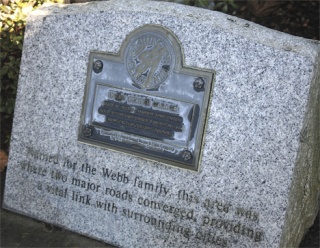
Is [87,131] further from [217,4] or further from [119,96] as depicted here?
[217,4]

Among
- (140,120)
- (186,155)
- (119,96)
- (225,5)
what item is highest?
(225,5)

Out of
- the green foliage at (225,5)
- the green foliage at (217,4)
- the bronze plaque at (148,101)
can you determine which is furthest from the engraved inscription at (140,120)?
the green foliage at (225,5)

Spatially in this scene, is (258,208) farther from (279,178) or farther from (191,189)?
(191,189)

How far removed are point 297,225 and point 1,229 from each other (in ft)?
6.34

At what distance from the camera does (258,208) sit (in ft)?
8.93

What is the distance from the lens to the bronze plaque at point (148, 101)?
2.84 m

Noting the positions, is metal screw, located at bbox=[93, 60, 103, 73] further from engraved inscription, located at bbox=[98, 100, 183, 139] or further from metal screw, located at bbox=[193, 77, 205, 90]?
metal screw, located at bbox=[193, 77, 205, 90]

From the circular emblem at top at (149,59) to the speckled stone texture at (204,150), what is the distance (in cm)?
9

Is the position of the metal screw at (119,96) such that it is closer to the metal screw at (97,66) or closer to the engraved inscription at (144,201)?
the metal screw at (97,66)

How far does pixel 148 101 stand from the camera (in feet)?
9.72

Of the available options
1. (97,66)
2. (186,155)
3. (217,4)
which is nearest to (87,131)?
(97,66)

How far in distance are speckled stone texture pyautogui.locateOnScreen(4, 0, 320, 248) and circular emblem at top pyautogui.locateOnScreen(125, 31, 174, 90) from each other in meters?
0.09

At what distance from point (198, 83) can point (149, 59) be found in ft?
1.16

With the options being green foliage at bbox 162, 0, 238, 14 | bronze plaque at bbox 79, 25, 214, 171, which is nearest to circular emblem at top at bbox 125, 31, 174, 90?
bronze plaque at bbox 79, 25, 214, 171
